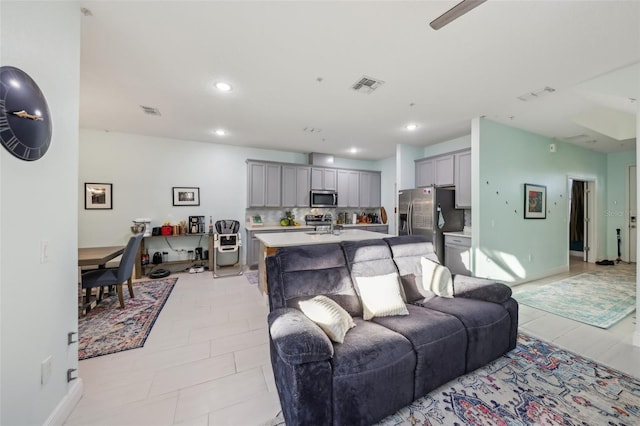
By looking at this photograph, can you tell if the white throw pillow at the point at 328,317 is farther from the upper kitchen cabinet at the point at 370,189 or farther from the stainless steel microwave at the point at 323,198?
the upper kitchen cabinet at the point at 370,189

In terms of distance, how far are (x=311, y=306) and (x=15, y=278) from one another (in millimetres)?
1607

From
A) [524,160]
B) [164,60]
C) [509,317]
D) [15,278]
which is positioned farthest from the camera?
[524,160]

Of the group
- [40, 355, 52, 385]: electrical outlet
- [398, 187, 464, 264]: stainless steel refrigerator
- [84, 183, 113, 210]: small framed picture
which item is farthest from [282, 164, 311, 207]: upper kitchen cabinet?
[40, 355, 52, 385]: electrical outlet

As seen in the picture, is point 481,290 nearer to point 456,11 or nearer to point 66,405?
point 456,11

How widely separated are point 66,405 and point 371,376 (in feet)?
6.53

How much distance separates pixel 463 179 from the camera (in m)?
4.63

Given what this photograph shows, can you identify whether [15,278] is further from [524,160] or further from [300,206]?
[524,160]

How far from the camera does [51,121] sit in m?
1.47

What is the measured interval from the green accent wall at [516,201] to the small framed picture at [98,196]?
266 inches

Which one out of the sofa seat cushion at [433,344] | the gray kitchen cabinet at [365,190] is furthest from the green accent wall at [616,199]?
the sofa seat cushion at [433,344]

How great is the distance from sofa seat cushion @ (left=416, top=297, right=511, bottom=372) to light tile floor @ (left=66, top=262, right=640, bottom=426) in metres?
0.91

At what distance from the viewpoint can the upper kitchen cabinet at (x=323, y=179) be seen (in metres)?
6.29

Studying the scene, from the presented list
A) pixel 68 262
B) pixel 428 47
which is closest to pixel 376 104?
pixel 428 47

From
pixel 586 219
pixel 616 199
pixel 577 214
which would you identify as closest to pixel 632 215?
pixel 616 199
